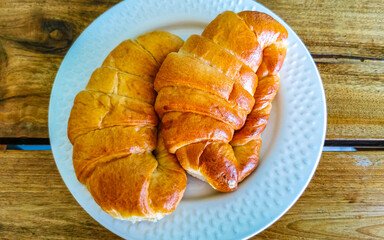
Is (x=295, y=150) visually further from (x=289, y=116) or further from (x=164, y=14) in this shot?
(x=164, y=14)

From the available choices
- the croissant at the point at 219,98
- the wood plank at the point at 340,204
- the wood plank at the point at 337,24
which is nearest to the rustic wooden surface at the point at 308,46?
the wood plank at the point at 337,24

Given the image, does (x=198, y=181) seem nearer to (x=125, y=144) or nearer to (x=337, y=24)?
(x=125, y=144)

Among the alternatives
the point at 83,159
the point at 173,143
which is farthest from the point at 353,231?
the point at 83,159

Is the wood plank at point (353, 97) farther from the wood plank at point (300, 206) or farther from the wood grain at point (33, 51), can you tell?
the wood grain at point (33, 51)

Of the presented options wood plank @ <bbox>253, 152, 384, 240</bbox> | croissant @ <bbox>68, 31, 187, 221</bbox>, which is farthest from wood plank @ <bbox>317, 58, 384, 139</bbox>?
croissant @ <bbox>68, 31, 187, 221</bbox>

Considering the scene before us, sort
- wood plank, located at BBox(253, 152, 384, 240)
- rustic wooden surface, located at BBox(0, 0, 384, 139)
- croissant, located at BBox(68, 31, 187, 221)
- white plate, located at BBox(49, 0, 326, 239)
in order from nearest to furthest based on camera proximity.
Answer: croissant, located at BBox(68, 31, 187, 221) < white plate, located at BBox(49, 0, 326, 239) < wood plank, located at BBox(253, 152, 384, 240) < rustic wooden surface, located at BBox(0, 0, 384, 139)

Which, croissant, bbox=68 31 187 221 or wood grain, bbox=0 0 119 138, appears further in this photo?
wood grain, bbox=0 0 119 138

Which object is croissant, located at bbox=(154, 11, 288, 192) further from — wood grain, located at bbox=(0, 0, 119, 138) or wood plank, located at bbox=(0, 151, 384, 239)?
wood grain, located at bbox=(0, 0, 119, 138)

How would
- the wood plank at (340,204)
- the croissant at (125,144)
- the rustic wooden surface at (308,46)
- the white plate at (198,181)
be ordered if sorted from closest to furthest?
the croissant at (125,144) → the white plate at (198,181) → the wood plank at (340,204) → the rustic wooden surface at (308,46)
